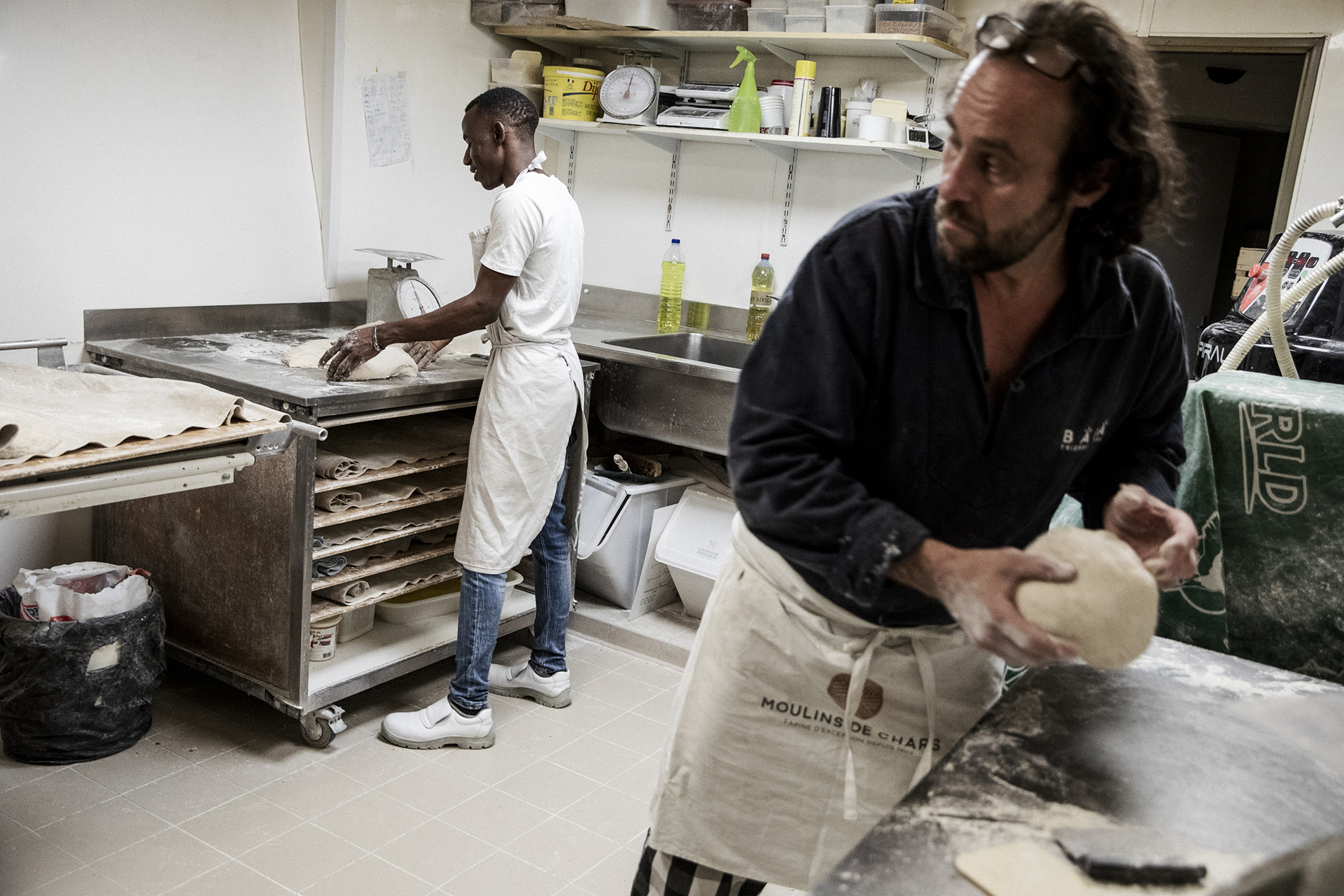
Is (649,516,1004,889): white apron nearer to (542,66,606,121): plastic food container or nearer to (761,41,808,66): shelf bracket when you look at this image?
(761,41,808,66): shelf bracket

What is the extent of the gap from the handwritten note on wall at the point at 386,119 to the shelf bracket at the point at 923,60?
1.60 metres

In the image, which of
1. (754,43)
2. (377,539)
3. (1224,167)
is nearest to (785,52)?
(754,43)

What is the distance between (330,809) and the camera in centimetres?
232

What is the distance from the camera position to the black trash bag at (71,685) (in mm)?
2301

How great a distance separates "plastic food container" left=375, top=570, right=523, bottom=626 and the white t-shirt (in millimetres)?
733

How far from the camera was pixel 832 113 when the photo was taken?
3.41 metres

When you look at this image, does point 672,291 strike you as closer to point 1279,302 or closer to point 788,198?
point 788,198

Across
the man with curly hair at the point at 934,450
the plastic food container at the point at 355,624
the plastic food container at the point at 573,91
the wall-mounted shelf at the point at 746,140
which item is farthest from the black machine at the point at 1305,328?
the plastic food container at the point at 573,91

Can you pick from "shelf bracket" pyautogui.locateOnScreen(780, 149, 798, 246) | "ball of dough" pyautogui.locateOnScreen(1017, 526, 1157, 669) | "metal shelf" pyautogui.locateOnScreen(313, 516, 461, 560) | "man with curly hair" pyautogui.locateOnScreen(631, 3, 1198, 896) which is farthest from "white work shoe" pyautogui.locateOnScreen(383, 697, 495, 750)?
"shelf bracket" pyautogui.locateOnScreen(780, 149, 798, 246)

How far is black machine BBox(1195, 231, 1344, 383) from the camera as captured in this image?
1.94m

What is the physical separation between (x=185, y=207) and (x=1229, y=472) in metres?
2.64

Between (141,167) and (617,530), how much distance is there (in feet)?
5.49

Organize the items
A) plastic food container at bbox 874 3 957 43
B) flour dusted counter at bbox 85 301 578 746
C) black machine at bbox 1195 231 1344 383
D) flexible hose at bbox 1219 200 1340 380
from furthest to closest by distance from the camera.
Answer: plastic food container at bbox 874 3 957 43 → flour dusted counter at bbox 85 301 578 746 → black machine at bbox 1195 231 1344 383 → flexible hose at bbox 1219 200 1340 380

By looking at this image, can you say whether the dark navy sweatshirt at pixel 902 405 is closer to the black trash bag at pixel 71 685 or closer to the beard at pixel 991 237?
the beard at pixel 991 237
